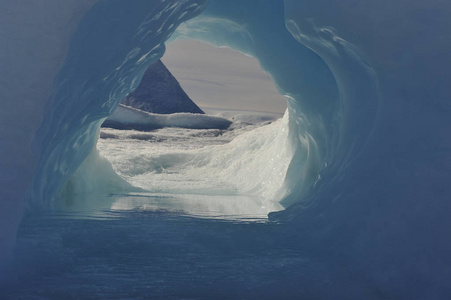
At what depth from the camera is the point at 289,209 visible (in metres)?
6.62

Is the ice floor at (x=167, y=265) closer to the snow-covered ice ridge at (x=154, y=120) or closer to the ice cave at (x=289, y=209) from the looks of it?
the ice cave at (x=289, y=209)

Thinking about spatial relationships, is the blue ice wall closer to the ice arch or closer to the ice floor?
the ice arch

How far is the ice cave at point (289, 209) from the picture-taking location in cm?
423

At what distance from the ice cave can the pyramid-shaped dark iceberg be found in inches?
1436

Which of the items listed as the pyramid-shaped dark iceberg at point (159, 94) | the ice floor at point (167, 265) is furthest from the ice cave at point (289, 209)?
the pyramid-shaped dark iceberg at point (159, 94)

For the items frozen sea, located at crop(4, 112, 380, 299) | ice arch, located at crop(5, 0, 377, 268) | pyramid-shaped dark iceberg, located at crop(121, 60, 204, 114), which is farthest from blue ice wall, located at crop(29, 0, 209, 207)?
pyramid-shaped dark iceberg, located at crop(121, 60, 204, 114)

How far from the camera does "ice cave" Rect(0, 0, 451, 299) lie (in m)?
4.23

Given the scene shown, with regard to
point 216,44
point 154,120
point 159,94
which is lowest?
point 216,44

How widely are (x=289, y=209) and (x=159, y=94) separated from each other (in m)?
37.0

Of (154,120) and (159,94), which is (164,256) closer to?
(154,120)

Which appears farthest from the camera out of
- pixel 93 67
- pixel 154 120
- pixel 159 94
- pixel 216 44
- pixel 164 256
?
pixel 159 94

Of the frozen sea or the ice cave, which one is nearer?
the frozen sea

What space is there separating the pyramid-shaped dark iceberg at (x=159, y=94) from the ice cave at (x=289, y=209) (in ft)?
120

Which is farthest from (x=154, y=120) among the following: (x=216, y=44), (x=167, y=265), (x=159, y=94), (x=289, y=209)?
(x=167, y=265)
